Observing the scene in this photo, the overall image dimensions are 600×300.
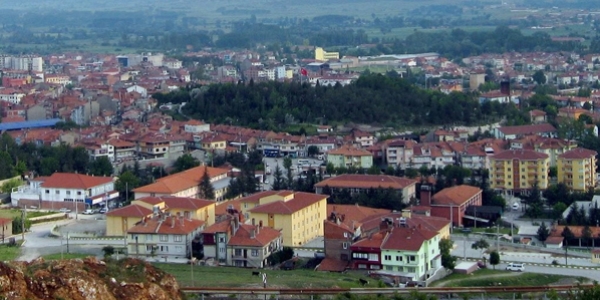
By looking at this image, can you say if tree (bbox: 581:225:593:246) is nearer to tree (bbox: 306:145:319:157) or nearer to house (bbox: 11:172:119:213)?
house (bbox: 11:172:119:213)

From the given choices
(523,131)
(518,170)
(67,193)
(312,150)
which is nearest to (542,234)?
(518,170)

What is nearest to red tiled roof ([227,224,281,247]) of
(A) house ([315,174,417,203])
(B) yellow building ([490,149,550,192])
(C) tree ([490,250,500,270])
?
(C) tree ([490,250,500,270])

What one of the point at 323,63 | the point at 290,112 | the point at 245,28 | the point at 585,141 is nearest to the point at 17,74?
the point at 323,63

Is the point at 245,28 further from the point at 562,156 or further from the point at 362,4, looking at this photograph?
the point at 562,156

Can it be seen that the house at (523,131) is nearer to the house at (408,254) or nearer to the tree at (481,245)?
the tree at (481,245)

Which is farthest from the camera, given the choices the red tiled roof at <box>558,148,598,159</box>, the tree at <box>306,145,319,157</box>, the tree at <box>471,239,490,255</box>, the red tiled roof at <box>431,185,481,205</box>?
the tree at <box>306,145,319,157</box>

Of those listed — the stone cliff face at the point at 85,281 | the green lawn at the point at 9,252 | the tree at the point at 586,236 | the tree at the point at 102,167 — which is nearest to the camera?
the stone cliff face at the point at 85,281

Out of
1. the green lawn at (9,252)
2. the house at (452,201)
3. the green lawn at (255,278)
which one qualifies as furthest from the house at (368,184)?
the green lawn at (9,252)
